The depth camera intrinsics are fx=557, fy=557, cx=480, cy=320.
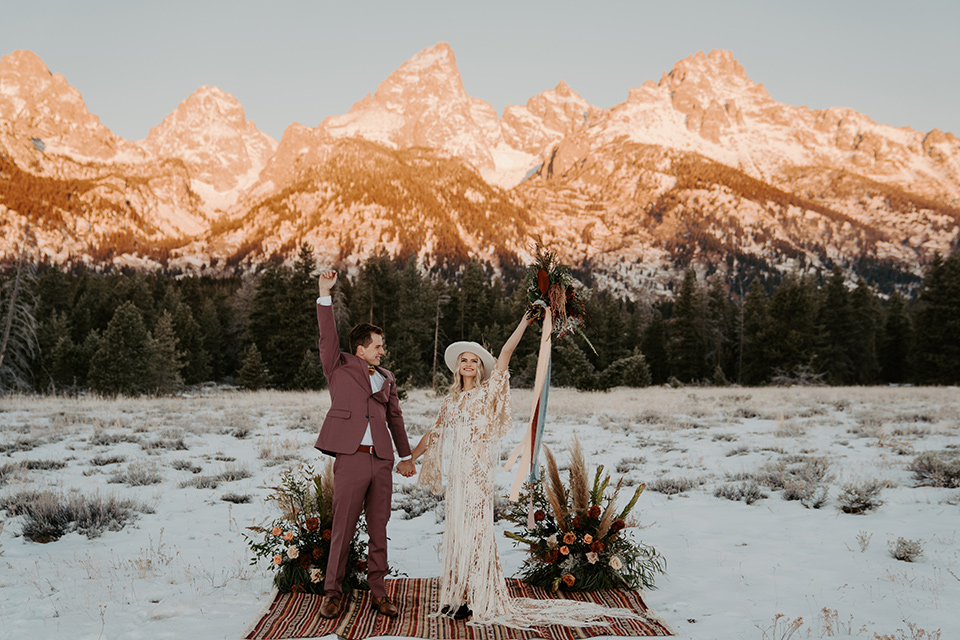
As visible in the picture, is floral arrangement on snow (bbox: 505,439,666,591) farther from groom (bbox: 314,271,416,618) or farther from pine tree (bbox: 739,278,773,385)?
pine tree (bbox: 739,278,773,385)

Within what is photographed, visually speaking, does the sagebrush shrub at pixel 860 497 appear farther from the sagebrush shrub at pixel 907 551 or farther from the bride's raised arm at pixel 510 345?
the bride's raised arm at pixel 510 345

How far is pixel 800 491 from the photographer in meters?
7.54

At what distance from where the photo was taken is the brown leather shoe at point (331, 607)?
415cm

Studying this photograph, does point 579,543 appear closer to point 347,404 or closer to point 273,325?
point 347,404

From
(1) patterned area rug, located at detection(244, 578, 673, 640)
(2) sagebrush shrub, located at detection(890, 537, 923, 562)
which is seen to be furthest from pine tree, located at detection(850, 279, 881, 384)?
(1) patterned area rug, located at detection(244, 578, 673, 640)

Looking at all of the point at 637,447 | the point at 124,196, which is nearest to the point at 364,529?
the point at 637,447

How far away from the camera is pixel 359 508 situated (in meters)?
4.25

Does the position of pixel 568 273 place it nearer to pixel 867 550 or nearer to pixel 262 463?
pixel 867 550

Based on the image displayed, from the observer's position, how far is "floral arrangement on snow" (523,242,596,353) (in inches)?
167

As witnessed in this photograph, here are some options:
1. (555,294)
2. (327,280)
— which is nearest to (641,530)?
(555,294)

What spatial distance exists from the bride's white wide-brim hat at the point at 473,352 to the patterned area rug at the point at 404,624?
1.86 meters

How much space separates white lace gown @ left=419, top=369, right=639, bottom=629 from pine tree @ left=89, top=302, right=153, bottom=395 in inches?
1047

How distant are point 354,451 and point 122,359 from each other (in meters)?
27.6

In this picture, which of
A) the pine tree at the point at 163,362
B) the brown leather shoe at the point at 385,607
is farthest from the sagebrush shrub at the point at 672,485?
the pine tree at the point at 163,362
